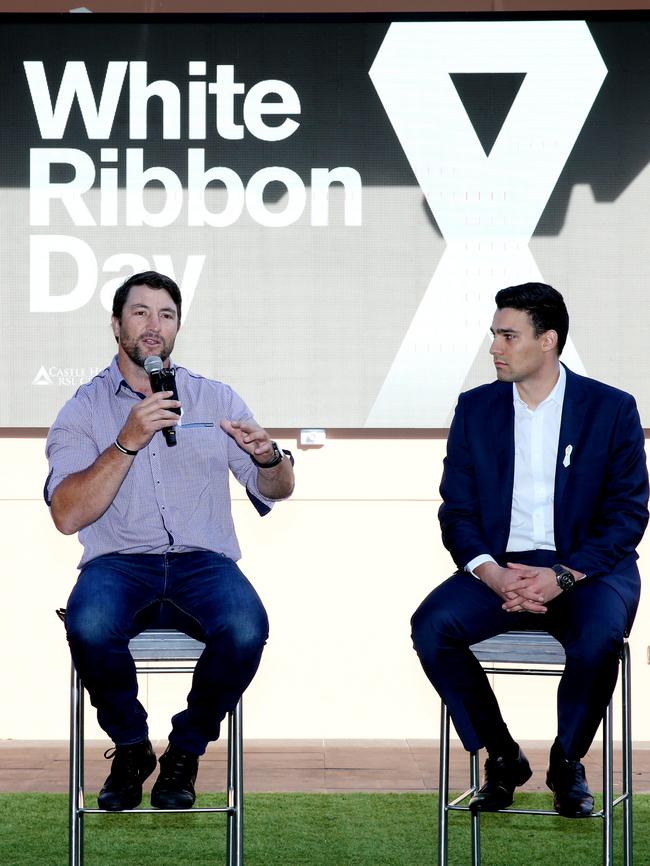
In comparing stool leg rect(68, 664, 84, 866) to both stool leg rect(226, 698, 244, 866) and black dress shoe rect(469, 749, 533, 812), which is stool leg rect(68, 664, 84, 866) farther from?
black dress shoe rect(469, 749, 533, 812)

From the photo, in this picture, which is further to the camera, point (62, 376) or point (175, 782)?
point (62, 376)

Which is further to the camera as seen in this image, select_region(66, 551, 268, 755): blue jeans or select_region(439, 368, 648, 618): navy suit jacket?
select_region(439, 368, 648, 618): navy suit jacket

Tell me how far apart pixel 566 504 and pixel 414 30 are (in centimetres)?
217

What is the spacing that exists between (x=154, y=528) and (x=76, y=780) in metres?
0.62

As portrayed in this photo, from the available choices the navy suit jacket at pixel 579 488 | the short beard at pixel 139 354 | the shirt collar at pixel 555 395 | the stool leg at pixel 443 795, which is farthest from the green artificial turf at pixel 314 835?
the short beard at pixel 139 354

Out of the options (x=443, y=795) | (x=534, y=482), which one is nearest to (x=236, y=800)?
(x=443, y=795)

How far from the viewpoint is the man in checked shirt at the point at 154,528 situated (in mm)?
2770

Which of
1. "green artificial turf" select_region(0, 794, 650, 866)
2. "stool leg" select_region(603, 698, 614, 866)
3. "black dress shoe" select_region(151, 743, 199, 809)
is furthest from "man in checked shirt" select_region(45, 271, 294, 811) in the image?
"stool leg" select_region(603, 698, 614, 866)

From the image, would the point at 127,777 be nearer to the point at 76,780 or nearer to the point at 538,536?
the point at 76,780

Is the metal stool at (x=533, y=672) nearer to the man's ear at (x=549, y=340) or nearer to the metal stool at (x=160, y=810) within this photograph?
the metal stool at (x=160, y=810)

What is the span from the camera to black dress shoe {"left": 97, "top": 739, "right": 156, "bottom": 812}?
273 cm

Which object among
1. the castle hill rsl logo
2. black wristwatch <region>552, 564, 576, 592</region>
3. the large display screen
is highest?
the large display screen

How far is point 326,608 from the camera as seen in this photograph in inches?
179

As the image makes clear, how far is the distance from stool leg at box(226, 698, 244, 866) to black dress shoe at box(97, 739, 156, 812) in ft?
0.62
